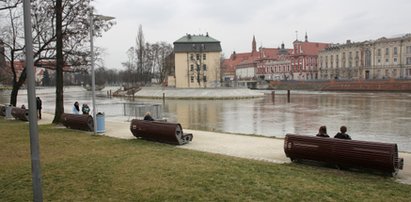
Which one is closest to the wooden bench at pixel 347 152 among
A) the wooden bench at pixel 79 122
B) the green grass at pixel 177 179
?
the green grass at pixel 177 179

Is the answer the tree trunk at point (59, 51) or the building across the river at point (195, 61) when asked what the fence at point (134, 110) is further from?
the building across the river at point (195, 61)

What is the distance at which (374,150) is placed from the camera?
8.70 m

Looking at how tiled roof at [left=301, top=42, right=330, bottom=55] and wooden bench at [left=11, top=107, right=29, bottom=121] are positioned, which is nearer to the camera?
wooden bench at [left=11, top=107, right=29, bottom=121]

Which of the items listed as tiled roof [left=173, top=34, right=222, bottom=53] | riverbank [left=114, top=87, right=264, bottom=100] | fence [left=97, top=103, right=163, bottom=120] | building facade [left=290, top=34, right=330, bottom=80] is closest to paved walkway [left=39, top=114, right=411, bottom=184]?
fence [left=97, top=103, right=163, bottom=120]

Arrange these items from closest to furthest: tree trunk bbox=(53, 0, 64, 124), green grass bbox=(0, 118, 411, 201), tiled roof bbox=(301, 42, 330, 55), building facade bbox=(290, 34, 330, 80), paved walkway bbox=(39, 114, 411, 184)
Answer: green grass bbox=(0, 118, 411, 201)
paved walkway bbox=(39, 114, 411, 184)
tree trunk bbox=(53, 0, 64, 124)
building facade bbox=(290, 34, 330, 80)
tiled roof bbox=(301, 42, 330, 55)

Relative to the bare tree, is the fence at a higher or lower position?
lower

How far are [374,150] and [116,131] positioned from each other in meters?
13.1

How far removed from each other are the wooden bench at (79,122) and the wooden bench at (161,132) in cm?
400

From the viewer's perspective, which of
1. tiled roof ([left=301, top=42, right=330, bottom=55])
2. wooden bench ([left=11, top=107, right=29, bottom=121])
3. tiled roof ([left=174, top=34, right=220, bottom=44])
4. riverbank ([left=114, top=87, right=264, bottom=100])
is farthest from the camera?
tiled roof ([left=301, top=42, right=330, bottom=55])

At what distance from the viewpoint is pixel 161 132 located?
47.4ft

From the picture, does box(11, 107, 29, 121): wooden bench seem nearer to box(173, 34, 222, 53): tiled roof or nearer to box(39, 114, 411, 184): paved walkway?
box(39, 114, 411, 184): paved walkway

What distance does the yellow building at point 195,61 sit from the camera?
94.3m

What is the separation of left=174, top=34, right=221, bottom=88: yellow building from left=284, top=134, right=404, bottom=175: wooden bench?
274 feet

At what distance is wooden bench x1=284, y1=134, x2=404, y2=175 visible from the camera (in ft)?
28.1
